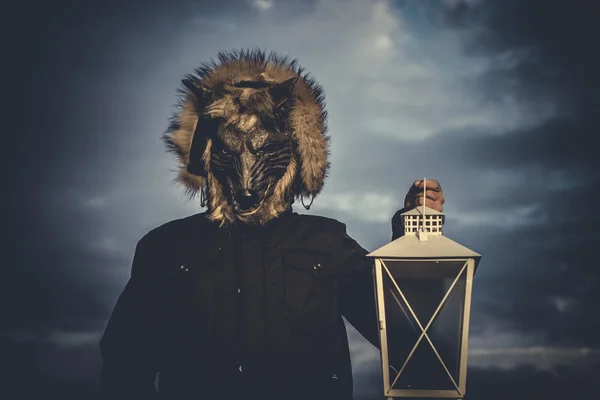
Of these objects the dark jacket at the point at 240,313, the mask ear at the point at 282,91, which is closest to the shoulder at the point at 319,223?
the dark jacket at the point at 240,313

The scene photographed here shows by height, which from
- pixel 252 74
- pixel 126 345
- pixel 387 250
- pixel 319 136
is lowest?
pixel 126 345

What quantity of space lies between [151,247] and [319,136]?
90 cm

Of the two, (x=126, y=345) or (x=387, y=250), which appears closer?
(x=387, y=250)

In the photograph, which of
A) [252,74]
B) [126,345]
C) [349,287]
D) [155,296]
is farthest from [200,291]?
[252,74]

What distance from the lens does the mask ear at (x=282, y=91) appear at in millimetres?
2945

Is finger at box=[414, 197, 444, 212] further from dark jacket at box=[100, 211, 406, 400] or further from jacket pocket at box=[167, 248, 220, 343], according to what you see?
jacket pocket at box=[167, 248, 220, 343]

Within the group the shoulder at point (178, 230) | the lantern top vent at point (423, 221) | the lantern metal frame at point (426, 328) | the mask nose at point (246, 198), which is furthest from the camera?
the shoulder at point (178, 230)

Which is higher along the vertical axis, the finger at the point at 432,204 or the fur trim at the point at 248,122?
the fur trim at the point at 248,122

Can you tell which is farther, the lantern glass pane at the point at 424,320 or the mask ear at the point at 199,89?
the mask ear at the point at 199,89

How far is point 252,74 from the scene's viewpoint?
3.07 m

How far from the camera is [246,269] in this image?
2.99m

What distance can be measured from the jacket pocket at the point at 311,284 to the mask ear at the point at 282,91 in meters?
0.64

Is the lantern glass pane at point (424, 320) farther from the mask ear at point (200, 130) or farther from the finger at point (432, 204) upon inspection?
the mask ear at point (200, 130)

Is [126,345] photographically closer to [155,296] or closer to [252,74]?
[155,296]
